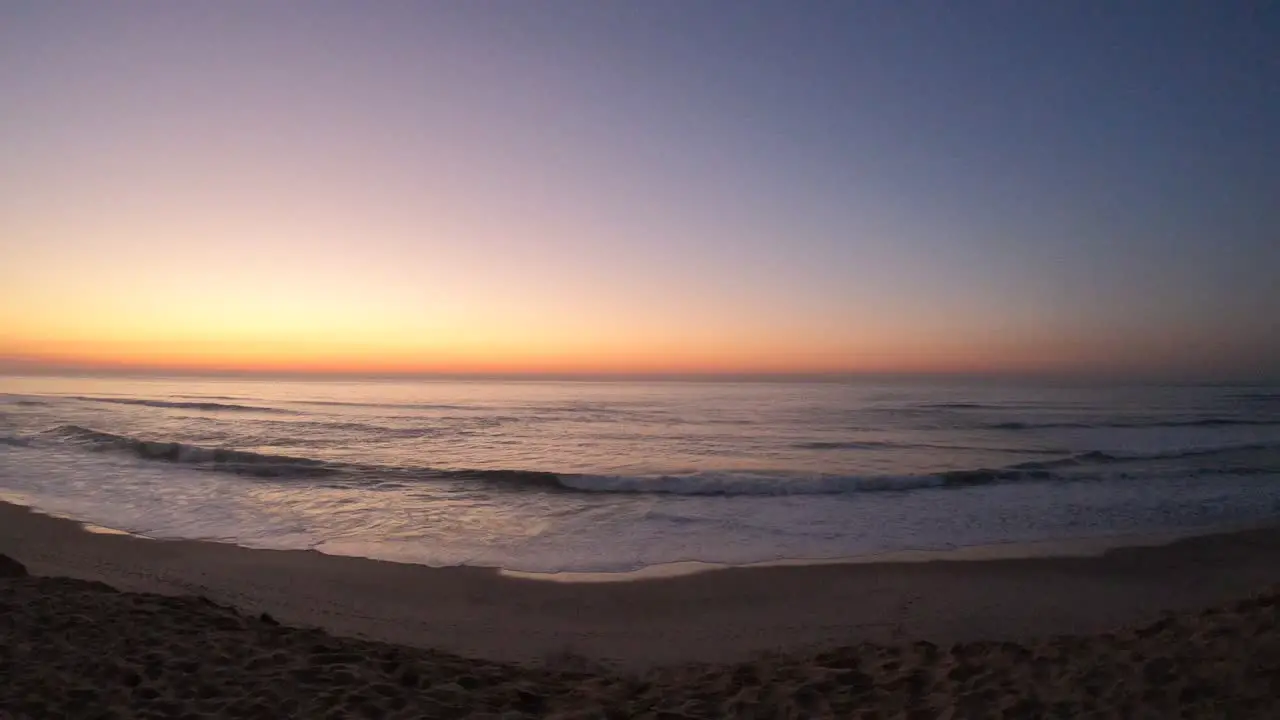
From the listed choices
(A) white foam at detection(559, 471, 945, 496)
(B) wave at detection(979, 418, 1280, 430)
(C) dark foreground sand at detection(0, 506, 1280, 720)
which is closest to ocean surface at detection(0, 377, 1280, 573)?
(A) white foam at detection(559, 471, 945, 496)

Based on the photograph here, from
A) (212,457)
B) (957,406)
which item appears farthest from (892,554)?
(957,406)

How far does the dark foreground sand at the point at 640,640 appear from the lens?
180 inches

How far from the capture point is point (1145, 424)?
34094 mm

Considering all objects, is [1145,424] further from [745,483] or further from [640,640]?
[640,640]

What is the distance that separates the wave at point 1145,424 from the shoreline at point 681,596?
23.8m

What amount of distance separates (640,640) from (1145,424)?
38.1m

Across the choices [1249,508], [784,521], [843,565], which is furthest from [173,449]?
[1249,508]

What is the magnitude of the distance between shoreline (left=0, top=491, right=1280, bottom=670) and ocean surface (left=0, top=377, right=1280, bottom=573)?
39.7 inches

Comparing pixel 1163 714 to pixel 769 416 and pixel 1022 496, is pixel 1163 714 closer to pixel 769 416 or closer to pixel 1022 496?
pixel 1022 496

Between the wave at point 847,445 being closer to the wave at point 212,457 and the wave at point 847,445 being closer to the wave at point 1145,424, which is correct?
the wave at point 1145,424

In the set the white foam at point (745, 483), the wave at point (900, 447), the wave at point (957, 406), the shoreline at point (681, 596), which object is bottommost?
the white foam at point (745, 483)

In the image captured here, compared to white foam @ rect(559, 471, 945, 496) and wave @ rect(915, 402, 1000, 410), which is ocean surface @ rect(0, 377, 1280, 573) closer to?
white foam @ rect(559, 471, 945, 496)

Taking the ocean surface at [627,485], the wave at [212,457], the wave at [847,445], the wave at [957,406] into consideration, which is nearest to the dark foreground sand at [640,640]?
the ocean surface at [627,485]

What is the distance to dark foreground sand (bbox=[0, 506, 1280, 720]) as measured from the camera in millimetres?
4574
